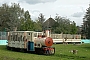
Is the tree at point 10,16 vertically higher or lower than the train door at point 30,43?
higher

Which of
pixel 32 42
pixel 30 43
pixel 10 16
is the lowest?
pixel 30 43

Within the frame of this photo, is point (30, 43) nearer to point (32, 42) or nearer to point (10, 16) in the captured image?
point (32, 42)

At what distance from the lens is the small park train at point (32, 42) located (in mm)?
31047

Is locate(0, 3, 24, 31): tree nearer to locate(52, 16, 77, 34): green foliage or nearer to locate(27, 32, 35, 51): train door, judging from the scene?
locate(52, 16, 77, 34): green foliage

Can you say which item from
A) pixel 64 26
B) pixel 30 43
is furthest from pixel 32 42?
pixel 64 26

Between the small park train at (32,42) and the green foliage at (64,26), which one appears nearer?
the small park train at (32,42)

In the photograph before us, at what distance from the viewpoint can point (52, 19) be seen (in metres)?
136

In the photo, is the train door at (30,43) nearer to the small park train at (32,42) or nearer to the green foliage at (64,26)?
the small park train at (32,42)

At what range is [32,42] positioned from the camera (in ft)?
108

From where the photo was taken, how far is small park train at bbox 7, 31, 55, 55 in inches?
1222

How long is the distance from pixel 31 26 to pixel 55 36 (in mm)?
15389

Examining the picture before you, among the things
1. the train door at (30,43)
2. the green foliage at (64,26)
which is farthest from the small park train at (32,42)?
the green foliage at (64,26)

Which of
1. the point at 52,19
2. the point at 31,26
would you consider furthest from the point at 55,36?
the point at 52,19

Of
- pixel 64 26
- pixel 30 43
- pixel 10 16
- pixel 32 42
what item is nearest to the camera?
pixel 32 42
